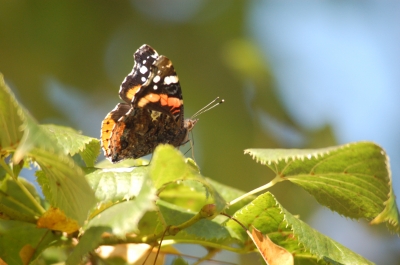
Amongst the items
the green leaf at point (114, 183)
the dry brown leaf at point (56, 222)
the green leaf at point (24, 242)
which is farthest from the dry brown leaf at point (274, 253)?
the green leaf at point (24, 242)

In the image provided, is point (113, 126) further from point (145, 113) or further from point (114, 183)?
point (114, 183)

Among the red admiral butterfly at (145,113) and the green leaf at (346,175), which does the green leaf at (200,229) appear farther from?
the red admiral butterfly at (145,113)

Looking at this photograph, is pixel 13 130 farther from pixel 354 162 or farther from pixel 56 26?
pixel 56 26

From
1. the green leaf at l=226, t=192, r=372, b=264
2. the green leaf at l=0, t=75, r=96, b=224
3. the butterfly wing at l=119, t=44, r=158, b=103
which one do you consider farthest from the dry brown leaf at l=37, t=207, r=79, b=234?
the butterfly wing at l=119, t=44, r=158, b=103

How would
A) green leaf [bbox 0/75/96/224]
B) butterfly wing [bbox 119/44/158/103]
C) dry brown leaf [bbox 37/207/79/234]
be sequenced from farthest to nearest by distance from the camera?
butterfly wing [bbox 119/44/158/103] < dry brown leaf [bbox 37/207/79/234] < green leaf [bbox 0/75/96/224]

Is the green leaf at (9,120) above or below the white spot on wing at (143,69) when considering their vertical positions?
below

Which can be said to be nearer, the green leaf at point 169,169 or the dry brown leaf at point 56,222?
the green leaf at point 169,169

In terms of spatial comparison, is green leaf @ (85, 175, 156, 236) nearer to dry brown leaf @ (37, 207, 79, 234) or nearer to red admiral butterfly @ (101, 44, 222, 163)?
dry brown leaf @ (37, 207, 79, 234)

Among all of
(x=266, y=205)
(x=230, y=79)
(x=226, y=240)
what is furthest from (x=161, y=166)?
(x=230, y=79)
